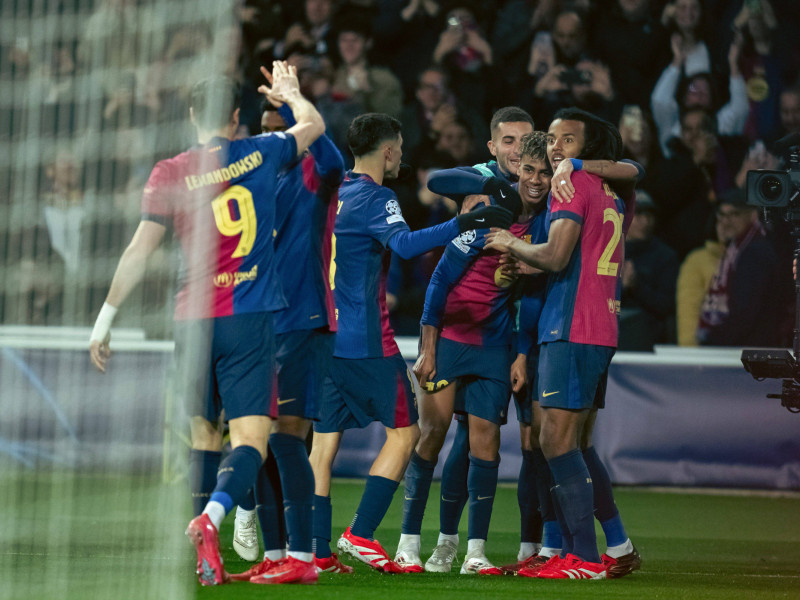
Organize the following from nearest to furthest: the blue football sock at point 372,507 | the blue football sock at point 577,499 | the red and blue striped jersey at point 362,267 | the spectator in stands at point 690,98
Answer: the blue football sock at point 577,499 < the blue football sock at point 372,507 < the red and blue striped jersey at point 362,267 < the spectator in stands at point 690,98

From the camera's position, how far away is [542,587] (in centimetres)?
510

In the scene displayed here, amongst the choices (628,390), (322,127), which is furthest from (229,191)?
(628,390)

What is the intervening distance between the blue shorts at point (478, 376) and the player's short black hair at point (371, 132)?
1123 millimetres

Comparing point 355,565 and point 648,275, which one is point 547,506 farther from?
point 648,275

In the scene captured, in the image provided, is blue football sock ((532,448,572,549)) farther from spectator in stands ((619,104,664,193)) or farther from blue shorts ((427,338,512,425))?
spectator in stands ((619,104,664,193))

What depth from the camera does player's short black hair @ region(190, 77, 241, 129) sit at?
15.5 feet

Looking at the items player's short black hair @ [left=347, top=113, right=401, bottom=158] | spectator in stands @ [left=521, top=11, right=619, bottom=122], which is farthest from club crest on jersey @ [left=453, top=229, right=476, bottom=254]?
spectator in stands @ [left=521, top=11, right=619, bottom=122]

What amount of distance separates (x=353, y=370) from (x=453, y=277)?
0.75 meters

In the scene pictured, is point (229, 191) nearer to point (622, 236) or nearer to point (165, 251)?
point (165, 251)

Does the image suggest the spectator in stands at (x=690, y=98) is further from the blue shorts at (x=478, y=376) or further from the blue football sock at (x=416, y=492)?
the blue football sock at (x=416, y=492)

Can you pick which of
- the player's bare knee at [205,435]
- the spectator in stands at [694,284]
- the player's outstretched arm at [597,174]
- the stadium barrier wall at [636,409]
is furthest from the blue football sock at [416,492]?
the spectator in stands at [694,284]

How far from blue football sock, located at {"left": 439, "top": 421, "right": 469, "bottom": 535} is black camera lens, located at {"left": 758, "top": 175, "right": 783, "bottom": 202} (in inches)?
83.9

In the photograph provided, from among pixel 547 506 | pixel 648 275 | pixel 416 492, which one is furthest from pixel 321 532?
pixel 648 275

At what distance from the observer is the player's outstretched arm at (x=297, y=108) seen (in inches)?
194
